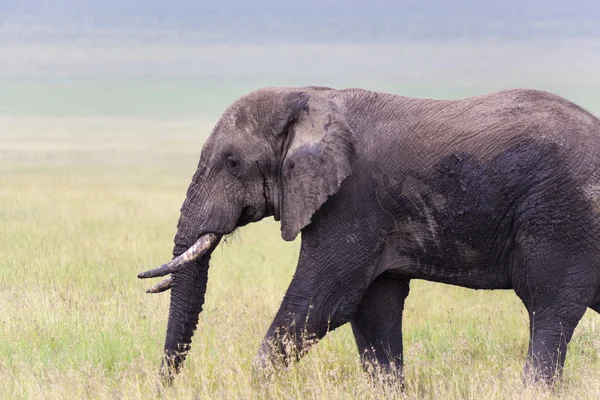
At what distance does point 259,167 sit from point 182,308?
4.42ft

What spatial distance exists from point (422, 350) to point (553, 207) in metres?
2.60

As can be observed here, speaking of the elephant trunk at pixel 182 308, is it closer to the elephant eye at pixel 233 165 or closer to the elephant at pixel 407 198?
the elephant at pixel 407 198

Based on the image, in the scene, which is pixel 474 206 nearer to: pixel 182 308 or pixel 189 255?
pixel 189 255

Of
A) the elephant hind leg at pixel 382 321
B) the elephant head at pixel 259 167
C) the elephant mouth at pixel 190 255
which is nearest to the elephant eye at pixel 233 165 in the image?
the elephant head at pixel 259 167

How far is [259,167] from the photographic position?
7926 millimetres

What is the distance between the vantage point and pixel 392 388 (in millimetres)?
7934

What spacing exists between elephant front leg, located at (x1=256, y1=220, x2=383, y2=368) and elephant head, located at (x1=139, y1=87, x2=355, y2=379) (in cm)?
27

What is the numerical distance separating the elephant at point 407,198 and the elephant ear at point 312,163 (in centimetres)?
1

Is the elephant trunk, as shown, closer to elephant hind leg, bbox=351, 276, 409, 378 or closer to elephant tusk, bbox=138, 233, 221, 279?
elephant tusk, bbox=138, 233, 221, 279

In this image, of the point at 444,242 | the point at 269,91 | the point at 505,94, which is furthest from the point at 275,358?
the point at 505,94

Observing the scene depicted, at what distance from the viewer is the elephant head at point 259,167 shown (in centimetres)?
768

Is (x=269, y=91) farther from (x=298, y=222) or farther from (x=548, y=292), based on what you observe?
(x=548, y=292)

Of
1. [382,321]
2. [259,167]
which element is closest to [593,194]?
[382,321]

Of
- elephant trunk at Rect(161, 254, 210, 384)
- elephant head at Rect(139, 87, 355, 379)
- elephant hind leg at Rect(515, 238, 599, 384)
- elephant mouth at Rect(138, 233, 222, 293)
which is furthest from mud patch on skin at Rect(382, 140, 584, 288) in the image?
elephant trunk at Rect(161, 254, 210, 384)
